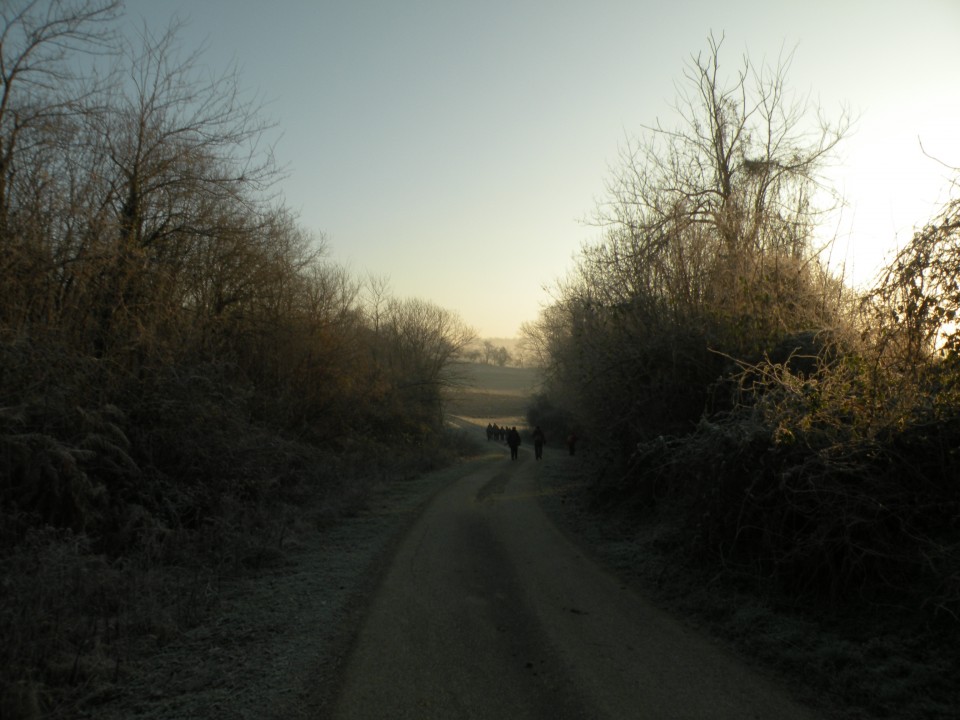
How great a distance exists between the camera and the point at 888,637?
5957mm

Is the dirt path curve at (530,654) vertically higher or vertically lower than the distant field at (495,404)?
lower

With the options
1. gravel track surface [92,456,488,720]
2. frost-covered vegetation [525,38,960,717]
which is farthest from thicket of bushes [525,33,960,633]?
gravel track surface [92,456,488,720]

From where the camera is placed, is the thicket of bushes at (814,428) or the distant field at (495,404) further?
the distant field at (495,404)

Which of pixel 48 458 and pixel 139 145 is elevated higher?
pixel 139 145

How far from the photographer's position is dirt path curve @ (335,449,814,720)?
16.7 feet

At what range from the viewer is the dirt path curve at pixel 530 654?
5.09 meters

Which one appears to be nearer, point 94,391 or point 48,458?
point 48,458

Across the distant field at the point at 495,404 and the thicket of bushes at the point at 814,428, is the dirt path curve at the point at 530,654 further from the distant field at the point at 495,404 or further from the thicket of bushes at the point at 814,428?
the distant field at the point at 495,404

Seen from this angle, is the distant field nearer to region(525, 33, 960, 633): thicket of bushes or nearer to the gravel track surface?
region(525, 33, 960, 633): thicket of bushes

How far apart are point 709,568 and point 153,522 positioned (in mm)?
8453

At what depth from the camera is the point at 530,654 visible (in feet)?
20.3

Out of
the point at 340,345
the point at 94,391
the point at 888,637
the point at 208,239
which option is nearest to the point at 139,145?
the point at 208,239

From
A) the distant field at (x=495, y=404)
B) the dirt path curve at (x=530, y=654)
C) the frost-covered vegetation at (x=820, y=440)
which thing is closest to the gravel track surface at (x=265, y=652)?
the dirt path curve at (x=530, y=654)

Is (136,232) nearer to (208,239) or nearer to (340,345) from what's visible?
(208,239)
